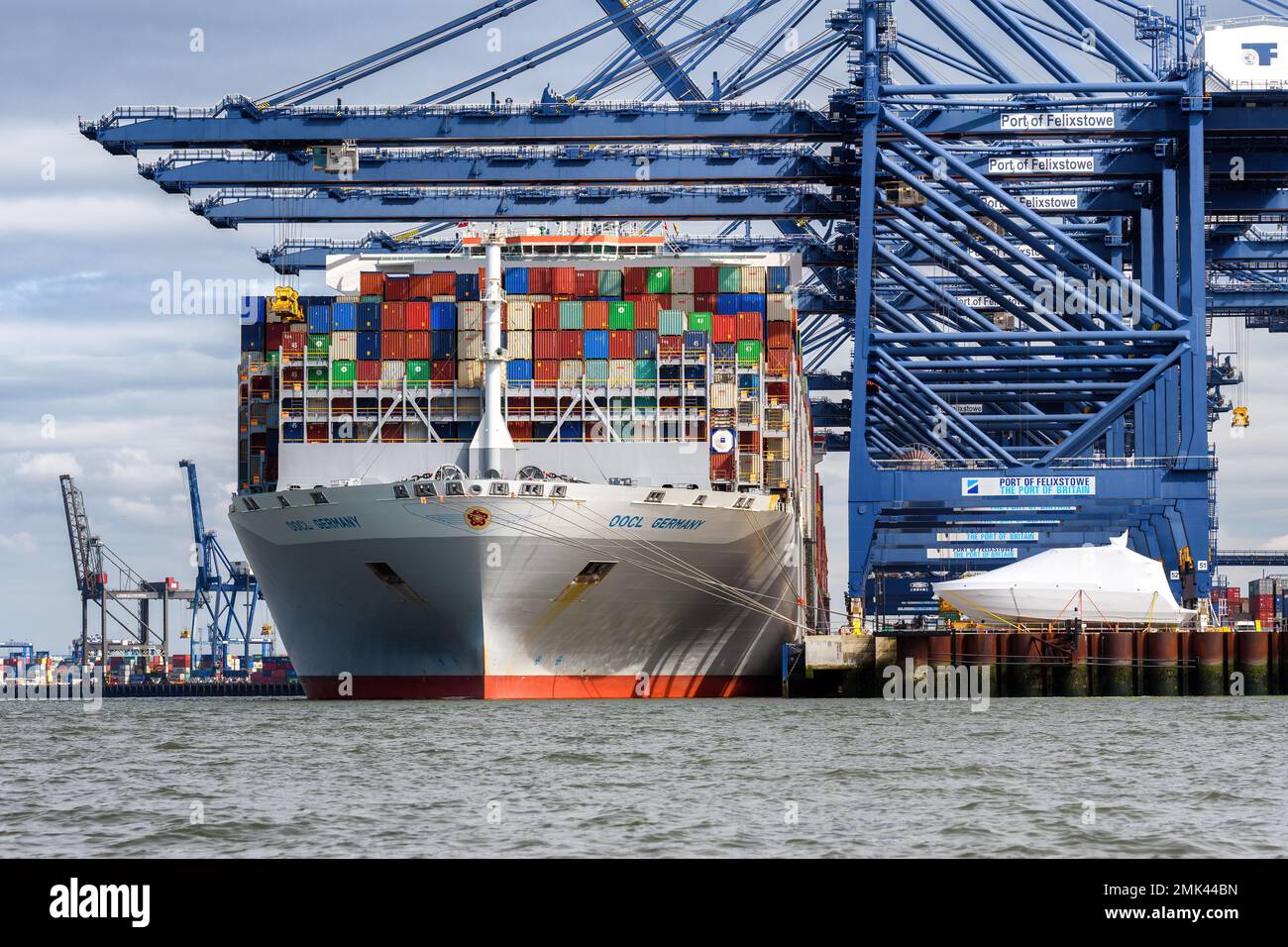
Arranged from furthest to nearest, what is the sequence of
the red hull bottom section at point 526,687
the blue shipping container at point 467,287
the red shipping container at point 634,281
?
the red shipping container at point 634,281 → the blue shipping container at point 467,287 → the red hull bottom section at point 526,687

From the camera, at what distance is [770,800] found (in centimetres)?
1866

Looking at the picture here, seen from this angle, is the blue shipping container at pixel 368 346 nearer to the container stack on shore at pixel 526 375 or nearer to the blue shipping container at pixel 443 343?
the container stack on shore at pixel 526 375

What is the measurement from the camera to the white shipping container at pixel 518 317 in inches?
1767

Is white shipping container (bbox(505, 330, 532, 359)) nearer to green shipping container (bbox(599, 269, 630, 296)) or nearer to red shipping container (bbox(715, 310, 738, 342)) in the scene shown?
green shipping container (bbox(599, 269, 630, 296))

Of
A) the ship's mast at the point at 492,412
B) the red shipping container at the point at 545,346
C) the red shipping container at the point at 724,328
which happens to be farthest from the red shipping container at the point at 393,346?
the red shipping container at the point at 724,328

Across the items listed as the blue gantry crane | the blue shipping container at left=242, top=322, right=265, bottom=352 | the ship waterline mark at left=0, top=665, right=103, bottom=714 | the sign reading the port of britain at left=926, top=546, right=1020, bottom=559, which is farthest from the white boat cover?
the ship waterline mark at left=0, top=665, right=103, bottom=714

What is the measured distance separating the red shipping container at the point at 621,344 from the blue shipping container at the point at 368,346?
6.02 metres

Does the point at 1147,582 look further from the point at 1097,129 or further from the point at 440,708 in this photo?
the point at 440,708

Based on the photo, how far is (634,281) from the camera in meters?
47.1

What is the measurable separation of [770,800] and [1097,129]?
33829mm

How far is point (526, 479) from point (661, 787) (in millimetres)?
19706

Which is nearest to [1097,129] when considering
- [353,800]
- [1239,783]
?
[1239,783]

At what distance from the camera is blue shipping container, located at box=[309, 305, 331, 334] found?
147ft

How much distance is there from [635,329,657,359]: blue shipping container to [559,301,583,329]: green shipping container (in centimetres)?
161
